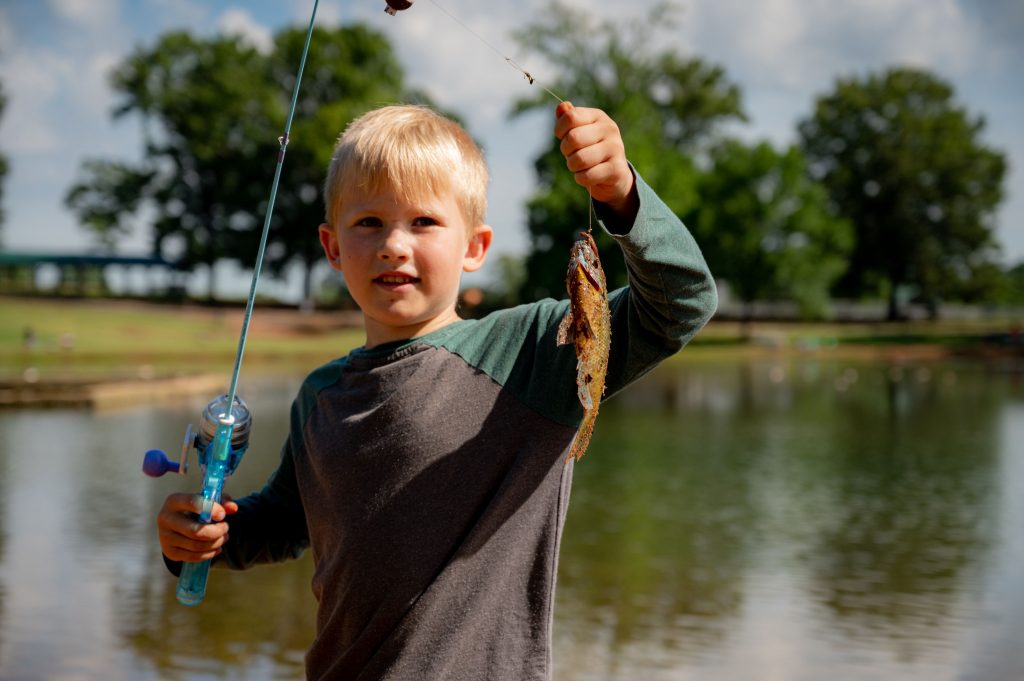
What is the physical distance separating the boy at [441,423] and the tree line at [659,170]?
121ft

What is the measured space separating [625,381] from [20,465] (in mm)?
11642

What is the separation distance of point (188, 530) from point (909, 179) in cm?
6003

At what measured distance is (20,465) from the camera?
12125 mm

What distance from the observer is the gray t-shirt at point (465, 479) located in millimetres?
1828

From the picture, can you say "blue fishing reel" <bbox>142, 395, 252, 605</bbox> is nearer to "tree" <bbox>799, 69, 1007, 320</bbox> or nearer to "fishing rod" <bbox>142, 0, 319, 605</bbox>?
"fishing rod" <bbox>142, 0, 319, 605</bbox>

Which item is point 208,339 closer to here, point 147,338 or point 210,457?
point 147,338

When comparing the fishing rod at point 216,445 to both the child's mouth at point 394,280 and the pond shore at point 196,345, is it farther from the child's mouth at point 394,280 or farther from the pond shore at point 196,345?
the pond shore at point 196,345

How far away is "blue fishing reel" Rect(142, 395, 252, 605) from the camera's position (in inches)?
78.8

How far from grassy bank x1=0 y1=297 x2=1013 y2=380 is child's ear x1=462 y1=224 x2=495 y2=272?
23097 millimetres

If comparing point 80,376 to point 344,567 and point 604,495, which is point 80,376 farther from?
point 344,567

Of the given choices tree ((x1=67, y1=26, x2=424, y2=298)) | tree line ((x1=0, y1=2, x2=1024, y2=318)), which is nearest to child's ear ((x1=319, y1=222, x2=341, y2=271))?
tree line ((x1=0, y1=2, x2=1024, y2=318))

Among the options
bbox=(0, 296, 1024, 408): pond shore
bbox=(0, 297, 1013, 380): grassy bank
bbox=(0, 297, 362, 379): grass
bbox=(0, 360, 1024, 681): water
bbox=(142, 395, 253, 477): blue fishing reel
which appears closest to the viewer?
bbox=(142, 395, 253, 477): blue fishing reel

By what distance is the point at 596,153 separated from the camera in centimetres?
168

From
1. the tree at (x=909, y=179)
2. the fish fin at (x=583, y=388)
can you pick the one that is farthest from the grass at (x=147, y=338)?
the tree at (x=909, y=179)
